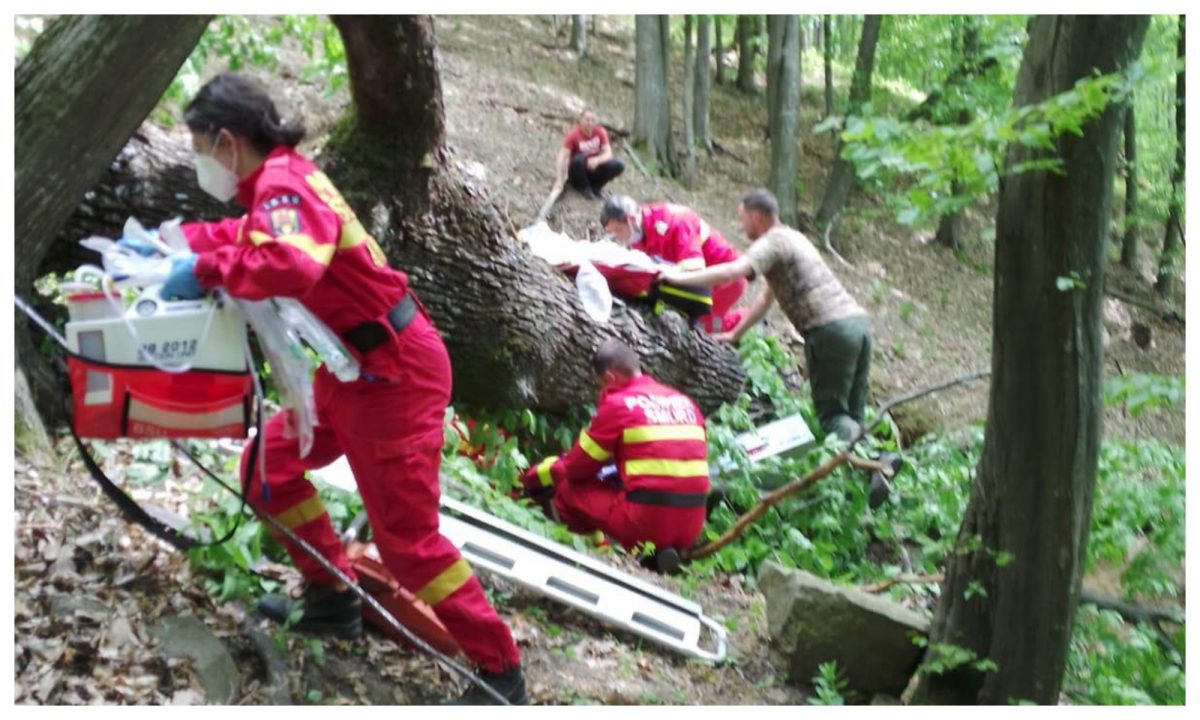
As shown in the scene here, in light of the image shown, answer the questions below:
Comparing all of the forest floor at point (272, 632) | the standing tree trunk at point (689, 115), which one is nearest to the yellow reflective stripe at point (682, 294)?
the forest floor at point (272, 632)

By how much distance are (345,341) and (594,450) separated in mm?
2759

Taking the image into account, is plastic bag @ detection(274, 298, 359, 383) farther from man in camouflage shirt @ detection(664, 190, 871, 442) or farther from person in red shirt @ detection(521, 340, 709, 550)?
man in camouflage shirt @ detection(664, 190, 871, 442)

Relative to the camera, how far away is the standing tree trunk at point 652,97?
14906 mm

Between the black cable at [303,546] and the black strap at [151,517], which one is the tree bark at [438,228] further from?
the black strap at [151,517]

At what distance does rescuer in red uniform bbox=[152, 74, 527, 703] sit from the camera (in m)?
3.15

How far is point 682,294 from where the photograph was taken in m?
7.62

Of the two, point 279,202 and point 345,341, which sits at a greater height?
point 279,202

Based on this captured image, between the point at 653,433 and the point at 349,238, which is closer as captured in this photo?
the point at 349,238

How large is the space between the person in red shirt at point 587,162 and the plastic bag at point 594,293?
5018 millimetres

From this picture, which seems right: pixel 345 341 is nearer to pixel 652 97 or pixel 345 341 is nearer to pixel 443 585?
pixel 443 585

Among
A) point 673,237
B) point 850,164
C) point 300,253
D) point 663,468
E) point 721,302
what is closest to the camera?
point 300,253

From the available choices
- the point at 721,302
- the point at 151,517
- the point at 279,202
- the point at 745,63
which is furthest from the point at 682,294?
the point at 745,63

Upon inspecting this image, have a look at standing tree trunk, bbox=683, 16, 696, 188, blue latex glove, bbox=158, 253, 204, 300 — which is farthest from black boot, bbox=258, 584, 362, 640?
standing tree trunk, bbox=683, 16, 696, 188

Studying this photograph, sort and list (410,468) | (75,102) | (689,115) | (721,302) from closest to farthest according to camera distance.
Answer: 1. (410,468)
2. (75,102)
3. (721,302)
4. (689,115)
